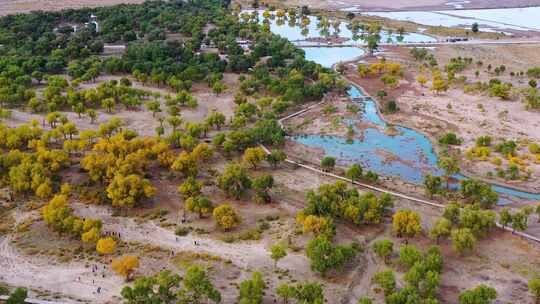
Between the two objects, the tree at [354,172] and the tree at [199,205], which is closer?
the tree at [199,205]

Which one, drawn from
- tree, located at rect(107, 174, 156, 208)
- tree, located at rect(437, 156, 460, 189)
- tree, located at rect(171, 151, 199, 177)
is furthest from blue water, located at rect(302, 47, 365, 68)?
tree, located at rect(107, 174, 156, 208)

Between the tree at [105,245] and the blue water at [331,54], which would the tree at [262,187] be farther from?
the blue water at [331,54]

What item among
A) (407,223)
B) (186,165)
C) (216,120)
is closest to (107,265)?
(186,165)

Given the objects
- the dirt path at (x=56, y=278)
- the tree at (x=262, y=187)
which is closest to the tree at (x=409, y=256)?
the tree at (x=262, y=187)

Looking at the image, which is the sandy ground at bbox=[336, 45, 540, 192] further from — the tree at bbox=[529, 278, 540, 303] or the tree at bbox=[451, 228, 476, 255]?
the tree at bbox=[529, 278, 540, 303]

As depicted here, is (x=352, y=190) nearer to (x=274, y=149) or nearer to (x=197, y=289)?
(x=274, y=149)

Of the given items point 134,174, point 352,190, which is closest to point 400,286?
point 352,190
